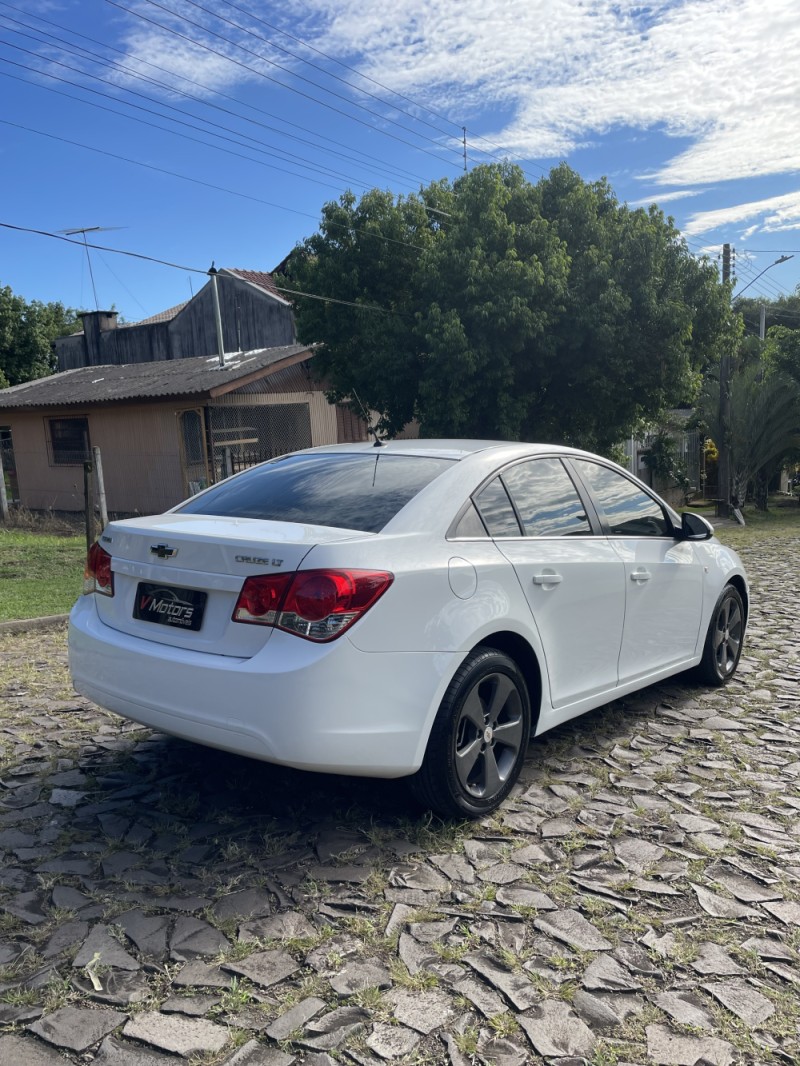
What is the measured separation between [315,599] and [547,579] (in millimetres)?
1311

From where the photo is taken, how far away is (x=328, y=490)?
166 inches

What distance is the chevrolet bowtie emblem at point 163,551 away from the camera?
12.4 feet

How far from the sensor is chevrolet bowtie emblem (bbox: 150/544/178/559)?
3.77 metres

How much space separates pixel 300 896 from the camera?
3326 millimetres

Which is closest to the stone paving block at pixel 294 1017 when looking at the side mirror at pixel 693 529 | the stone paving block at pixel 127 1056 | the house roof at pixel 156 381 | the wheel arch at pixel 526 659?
the stone paving block at pixel 127 1056

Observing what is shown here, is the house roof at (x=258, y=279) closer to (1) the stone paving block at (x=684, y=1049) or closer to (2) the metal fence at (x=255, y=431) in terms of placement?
(2) the metal fence at (x=255, y=431)

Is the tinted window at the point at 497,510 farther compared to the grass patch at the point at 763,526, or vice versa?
the grass patch at the point at 763,526

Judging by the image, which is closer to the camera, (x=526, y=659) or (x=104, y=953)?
(x=104, y=953)

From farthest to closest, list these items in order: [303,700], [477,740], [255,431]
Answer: [255,431] → [477,740] → [303,700]

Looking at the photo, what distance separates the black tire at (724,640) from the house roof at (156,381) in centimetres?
1278

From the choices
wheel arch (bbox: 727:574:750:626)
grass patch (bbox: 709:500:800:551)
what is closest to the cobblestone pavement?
wheel arch (bbox: 727:574:750:626)

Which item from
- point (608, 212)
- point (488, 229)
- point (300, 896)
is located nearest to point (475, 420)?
point (488, 229)

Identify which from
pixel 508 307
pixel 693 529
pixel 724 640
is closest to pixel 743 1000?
pixel 693 529

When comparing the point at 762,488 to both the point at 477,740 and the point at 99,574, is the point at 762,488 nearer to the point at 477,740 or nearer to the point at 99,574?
the point at 477,740
